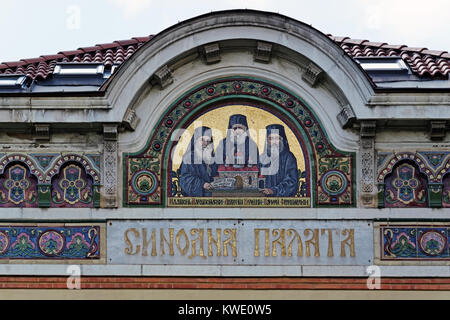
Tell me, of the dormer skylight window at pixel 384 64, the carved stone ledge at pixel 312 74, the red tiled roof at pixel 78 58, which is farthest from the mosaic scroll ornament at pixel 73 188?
the dormer skylight window at pixel 384 64

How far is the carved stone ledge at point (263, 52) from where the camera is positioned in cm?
1530

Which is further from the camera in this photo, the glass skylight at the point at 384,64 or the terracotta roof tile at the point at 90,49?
the terracotta roof tile at the point at 90,49

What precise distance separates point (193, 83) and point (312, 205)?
2811mm

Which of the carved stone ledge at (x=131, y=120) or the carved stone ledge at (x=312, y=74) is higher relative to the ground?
the carved stone ledge at (x=312, y=74)

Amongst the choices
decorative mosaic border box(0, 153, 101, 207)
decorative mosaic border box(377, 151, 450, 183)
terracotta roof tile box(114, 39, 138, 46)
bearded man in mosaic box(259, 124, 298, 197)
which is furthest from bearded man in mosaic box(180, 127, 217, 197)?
terracotta roof tile box(114, 39, 138, 46)

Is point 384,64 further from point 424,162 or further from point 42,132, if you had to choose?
point 42,132

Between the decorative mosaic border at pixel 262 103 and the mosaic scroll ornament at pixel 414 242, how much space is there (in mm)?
812

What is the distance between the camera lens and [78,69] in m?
16.7

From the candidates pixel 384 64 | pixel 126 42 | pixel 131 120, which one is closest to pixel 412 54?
pixel 384 64

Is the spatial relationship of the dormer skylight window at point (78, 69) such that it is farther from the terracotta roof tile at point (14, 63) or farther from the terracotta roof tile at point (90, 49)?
the terracotta roof tile at point (90, 49)

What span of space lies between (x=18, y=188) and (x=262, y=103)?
417cm

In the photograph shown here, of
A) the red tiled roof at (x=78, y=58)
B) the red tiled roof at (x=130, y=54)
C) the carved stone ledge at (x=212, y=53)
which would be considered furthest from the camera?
the red tiled roof at (x=78, y=58)

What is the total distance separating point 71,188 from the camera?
1495 centimetres

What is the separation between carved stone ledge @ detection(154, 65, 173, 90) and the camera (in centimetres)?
1518
